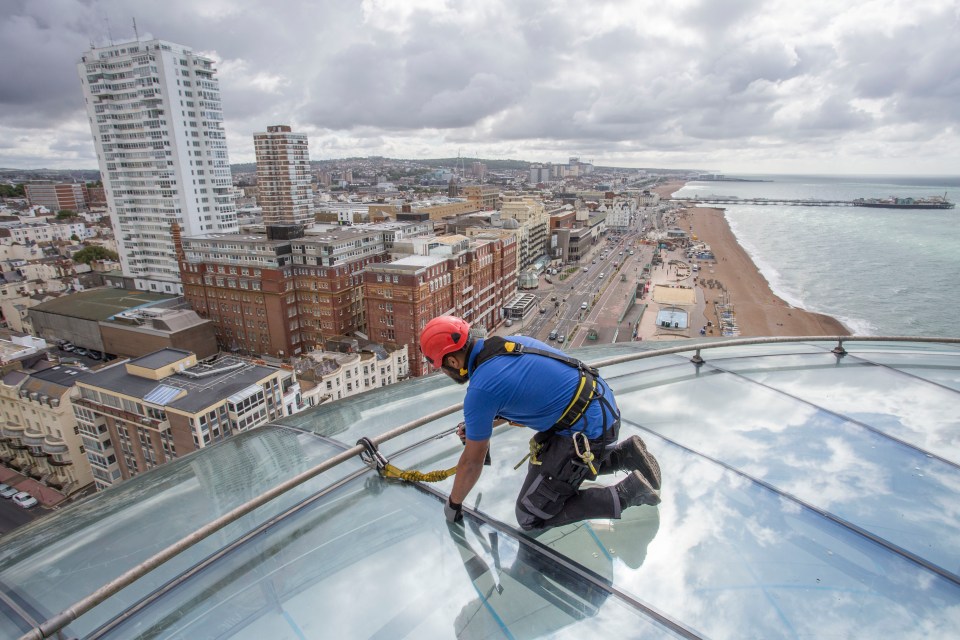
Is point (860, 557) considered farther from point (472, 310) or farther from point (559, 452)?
point (472, 310)

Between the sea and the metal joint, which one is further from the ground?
the metal joint

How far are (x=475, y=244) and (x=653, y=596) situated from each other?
32688mm

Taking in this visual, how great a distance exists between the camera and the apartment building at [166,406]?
17.2 m

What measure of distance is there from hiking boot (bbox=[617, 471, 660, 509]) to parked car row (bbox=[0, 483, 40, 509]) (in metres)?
27.7

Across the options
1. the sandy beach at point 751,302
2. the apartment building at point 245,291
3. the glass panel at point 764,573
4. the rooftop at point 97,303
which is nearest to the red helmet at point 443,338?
the glass panel at point 764,573

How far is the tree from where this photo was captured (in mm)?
54750

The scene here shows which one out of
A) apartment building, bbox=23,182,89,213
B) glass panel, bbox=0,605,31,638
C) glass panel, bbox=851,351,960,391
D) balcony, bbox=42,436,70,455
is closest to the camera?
glass panel, bbox=0,605,31,638

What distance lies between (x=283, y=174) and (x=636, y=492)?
2744 inches

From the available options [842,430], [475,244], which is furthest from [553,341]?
[842,430]

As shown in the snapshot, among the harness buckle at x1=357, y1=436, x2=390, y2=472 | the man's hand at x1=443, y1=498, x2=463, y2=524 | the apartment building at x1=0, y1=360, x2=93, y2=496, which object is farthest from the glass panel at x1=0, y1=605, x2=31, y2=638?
the apartment building at x1=0, y1=360, x2=93, y2=496

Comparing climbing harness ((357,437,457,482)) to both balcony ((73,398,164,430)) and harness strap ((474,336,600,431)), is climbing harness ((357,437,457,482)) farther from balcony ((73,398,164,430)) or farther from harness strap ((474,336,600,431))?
balcony ((73,398,164,430))

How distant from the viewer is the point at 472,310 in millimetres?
33812

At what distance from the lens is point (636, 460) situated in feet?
8.83

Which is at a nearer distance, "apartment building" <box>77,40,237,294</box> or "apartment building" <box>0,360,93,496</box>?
"apartment building" <box>0,360,93,496</box>
